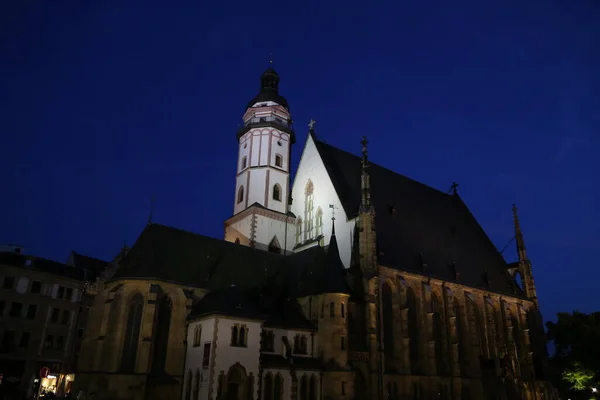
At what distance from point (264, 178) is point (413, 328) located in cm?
1843

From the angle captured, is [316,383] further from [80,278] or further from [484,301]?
[80,278]

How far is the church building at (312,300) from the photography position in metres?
31.9

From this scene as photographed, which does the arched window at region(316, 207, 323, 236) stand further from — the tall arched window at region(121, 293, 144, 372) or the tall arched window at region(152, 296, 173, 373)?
the tall arched window at region(121, 293, 144, 372)

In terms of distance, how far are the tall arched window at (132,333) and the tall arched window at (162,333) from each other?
3.86 ft

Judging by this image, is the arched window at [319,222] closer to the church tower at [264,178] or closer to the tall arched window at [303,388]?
the church tower at [264,178]

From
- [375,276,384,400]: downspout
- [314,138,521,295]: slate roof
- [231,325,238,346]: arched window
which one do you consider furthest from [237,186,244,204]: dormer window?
[231,325,238,346]: arched window

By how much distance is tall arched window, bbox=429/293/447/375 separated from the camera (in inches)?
1587

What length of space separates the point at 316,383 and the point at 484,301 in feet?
70.1

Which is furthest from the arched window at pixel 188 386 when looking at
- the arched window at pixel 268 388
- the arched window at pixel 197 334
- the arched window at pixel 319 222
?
the arched window at pixel 319 222

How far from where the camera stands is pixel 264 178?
46.5 meters

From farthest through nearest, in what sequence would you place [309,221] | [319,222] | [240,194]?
1. [240,194]
2. [309,221]
3. [319,222]

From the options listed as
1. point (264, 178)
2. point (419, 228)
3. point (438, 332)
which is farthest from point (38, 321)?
point (419, 228)

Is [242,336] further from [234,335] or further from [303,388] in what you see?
[303,388]

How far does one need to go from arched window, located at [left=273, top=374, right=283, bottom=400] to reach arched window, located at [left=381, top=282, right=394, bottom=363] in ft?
29.2
